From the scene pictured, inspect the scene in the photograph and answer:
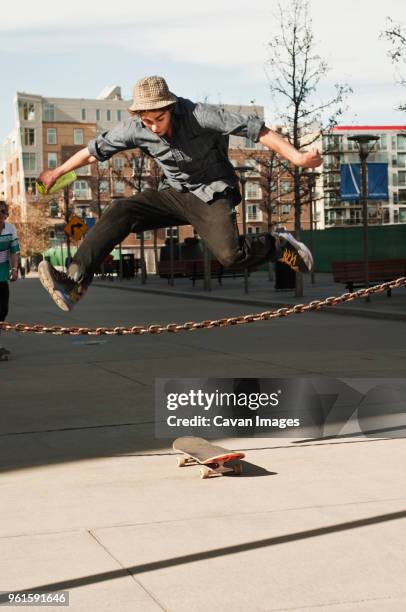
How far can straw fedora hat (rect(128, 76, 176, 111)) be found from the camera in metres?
5.71

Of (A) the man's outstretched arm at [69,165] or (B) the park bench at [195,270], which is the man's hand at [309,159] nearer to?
(A) the man's outstretched arm at [69,165]

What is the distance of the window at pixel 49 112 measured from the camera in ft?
450

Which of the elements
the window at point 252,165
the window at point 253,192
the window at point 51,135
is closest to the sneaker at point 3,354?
the window at point 252,165

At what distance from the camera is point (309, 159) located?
5375 mm

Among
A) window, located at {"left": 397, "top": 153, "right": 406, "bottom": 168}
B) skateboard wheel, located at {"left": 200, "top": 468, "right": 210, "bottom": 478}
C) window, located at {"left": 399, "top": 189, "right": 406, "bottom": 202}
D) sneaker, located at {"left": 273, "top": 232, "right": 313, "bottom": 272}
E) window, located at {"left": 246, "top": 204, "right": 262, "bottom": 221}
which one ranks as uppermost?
window, located at {"left": 397, "top": 153, "right": 406, "bottom": 168}

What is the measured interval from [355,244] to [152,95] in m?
45.6

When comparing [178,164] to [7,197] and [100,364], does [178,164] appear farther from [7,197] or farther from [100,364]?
[7,197]

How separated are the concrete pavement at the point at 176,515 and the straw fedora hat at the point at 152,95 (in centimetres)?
227

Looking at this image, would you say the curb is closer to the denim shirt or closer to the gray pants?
the gray pants

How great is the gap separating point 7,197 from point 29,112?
21560mm

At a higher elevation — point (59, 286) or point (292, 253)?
point (292, 253)

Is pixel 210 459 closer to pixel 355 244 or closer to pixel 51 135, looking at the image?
pixel 355 244

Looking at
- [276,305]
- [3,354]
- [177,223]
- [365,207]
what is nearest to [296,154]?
[177,223]

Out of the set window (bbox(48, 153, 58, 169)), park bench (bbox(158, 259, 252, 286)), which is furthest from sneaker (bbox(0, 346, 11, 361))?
window (bbox(48, 153, 58, 169))
